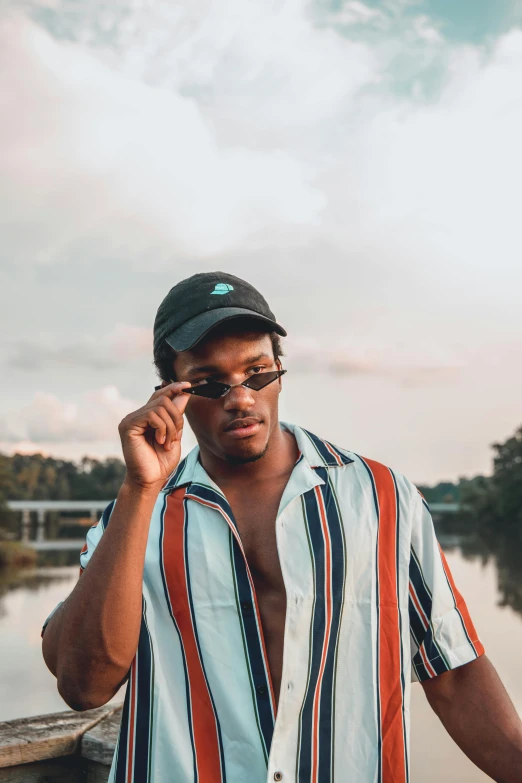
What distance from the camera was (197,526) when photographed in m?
2.09

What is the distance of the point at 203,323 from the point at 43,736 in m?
2.17

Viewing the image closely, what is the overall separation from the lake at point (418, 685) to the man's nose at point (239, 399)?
389 inches

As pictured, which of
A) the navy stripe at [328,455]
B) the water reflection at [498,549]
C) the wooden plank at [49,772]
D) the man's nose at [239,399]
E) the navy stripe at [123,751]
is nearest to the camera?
the navy stripe at [123,751]

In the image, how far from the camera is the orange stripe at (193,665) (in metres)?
1.90

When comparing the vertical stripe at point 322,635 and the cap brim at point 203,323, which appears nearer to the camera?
the vertical stripe at point 322,635

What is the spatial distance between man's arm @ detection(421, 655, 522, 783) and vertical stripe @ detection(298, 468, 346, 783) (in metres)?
0.35

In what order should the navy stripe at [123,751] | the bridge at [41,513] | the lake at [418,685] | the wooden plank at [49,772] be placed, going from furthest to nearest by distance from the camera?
the bridge at [41,513], the lake at [418,685], the wooden plank at [49,772], the navy stripe at [123,751]

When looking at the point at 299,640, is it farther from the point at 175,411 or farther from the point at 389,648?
the point at 175,411

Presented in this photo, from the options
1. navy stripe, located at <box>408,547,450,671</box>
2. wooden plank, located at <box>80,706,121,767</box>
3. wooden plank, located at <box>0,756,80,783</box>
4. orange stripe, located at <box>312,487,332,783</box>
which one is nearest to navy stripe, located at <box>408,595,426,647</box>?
navy stripe, located at <box>408,547,450,671</box>

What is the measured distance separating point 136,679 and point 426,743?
11.5 meters

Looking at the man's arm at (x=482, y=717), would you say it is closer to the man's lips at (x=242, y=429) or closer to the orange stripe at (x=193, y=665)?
the orange stripe at (x=193, y=665)

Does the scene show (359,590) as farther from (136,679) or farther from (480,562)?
(480,562)

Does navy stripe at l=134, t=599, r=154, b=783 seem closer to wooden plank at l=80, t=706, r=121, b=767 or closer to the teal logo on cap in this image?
the teal logo on cap

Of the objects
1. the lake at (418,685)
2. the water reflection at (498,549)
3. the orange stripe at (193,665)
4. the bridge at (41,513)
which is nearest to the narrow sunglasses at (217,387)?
the orange stripe at (193,665)
